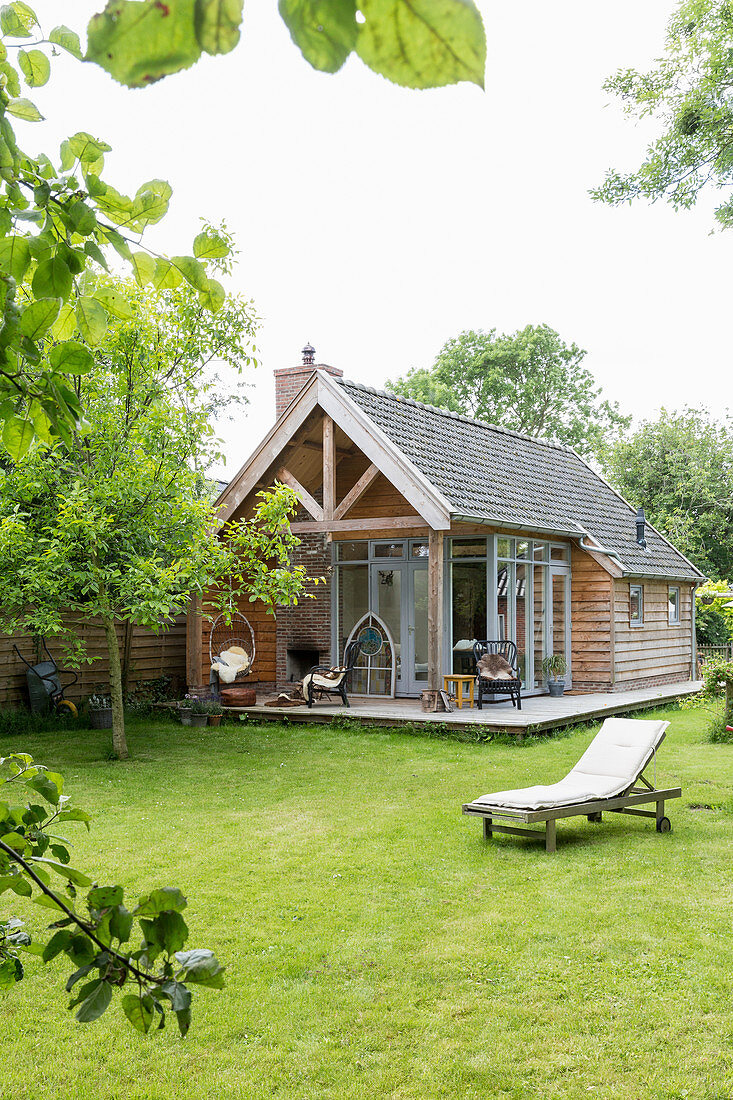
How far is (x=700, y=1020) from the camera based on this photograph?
13.5 feet

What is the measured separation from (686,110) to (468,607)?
7573mm

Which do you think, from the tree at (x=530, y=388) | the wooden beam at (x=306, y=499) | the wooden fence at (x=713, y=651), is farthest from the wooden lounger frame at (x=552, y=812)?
the tree at (x=530, y=388)

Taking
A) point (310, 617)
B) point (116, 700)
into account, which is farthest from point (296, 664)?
point (116, 700)

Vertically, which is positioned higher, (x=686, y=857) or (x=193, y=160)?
(x=193, y=160)

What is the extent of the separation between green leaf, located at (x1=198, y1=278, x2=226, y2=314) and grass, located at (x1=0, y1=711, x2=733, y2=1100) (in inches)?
132

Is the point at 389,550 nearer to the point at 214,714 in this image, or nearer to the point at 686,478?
the point at 214,714

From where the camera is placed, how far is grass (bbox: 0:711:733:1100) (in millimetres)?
3719

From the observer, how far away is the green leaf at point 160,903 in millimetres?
921

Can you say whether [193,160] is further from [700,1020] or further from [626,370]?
[626,370]

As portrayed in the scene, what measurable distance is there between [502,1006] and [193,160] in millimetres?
4284

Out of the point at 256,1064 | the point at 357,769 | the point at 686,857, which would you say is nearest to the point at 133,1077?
the point at 256,1064

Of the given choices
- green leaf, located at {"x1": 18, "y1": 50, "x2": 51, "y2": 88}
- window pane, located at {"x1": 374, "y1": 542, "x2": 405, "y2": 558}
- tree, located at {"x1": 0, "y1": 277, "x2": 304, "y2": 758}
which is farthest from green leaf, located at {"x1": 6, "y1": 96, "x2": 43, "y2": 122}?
window pane, located at {"x1": 374, "y1": 542, "x2": 405, "y2": 558}

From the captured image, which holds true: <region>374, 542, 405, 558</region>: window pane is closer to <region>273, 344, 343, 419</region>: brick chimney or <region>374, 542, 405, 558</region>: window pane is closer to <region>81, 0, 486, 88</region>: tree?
<region>273, 344, 343, 419</region>: brick chimney

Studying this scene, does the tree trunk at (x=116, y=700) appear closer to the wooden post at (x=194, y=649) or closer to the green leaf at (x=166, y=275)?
the wooden post at (x=194, y=649)
